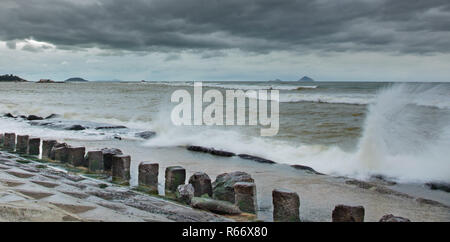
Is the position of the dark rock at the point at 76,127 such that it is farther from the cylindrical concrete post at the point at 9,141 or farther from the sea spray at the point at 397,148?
the sea spray at the point at 397,148

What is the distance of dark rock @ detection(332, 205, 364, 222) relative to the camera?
12.5 ft

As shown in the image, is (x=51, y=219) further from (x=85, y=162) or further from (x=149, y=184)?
(x=85, y=162)

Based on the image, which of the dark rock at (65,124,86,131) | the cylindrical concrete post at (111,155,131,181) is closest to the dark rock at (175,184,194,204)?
the cylindrical concrete post at (111,155,131,181)

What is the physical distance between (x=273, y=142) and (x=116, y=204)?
23.7 feet

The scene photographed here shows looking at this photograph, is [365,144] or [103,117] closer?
[365,144]

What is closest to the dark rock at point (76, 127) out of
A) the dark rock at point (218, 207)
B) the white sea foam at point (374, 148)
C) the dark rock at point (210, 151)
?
the white sea foam at point (374, 148)

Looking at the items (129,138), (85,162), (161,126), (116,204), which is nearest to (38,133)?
(129,138)

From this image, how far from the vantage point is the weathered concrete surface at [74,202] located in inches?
130

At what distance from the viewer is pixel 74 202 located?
386cm

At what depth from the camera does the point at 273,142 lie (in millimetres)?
10766

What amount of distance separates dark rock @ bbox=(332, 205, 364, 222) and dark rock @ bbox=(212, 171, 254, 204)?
1.54 metres
